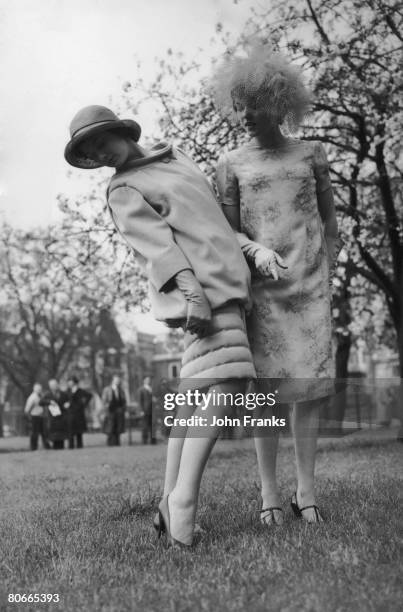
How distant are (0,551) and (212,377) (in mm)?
1214

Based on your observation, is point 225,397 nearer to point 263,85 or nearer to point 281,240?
point 281,240

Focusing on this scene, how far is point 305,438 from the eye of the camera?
147 inches

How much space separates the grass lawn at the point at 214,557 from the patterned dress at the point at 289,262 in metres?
0.75

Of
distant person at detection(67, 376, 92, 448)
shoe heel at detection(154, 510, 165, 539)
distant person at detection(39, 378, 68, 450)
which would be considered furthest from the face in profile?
distant person at detection(67, 376, 92, 448)

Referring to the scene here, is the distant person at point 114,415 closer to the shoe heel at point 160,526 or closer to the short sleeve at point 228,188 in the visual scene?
the short sleeve at point 228,188

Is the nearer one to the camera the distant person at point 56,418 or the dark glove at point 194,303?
the dark glove at point 194,303

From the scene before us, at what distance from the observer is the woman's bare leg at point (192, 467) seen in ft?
9.75

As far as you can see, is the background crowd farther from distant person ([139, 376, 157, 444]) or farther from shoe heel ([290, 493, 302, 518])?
shoe heel ([290, 493, 302, 518])

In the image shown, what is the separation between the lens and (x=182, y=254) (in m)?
3.10

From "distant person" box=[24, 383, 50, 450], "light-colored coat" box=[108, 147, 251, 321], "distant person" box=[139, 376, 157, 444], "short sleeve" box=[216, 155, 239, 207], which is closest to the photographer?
"light-colored coat" box=[108, 147, 251, 321]

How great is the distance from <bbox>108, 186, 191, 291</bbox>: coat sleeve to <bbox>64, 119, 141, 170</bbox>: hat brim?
0.86ft

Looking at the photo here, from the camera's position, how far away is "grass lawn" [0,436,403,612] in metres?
2.21

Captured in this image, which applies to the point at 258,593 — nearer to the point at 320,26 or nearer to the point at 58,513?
the point at 58,513

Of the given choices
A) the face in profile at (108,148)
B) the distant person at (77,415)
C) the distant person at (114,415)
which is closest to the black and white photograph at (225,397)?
the face in profile at (108,148)
